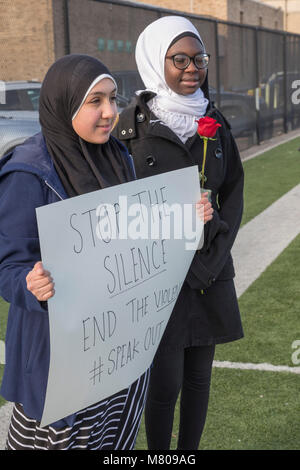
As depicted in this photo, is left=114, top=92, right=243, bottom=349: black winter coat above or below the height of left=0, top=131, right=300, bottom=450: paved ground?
above

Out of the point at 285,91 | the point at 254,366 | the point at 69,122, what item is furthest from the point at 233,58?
the point at 69,122

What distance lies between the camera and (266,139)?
17.6 m

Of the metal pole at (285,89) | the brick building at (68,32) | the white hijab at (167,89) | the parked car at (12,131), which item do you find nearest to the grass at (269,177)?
the brick building at (68,32)

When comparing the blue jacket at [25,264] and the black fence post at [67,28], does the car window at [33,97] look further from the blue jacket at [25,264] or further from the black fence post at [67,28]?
the blue jacket at [25,264]

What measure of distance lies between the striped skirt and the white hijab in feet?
3.36

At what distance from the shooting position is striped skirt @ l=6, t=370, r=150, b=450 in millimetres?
2211

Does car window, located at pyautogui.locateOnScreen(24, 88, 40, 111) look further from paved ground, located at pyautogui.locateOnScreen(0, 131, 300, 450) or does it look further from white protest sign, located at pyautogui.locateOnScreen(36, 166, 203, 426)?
white protest sign, located at pyautogui.locateOnScreen(36, 166, 203, 426)

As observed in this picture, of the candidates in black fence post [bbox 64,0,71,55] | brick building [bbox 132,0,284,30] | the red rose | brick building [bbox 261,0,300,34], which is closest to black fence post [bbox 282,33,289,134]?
black fence post [bbox 64,0,71,55]

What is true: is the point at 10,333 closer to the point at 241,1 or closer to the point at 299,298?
the point at 299,298

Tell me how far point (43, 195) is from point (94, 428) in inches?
30.5

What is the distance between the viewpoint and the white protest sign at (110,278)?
6.61 ft

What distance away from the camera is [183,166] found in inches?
111

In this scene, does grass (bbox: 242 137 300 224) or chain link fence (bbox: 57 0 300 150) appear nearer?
grass (bbox: 242 137 300 224)

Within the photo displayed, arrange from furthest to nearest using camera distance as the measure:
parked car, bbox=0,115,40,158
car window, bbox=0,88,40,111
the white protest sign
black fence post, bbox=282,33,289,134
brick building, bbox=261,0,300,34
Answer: brick building, bbox=261,0,300,34 → black fence post, bbox=282,33,289,134 → car window, bbox=0,88,40,111 → parked car, bbox=0,115,40,158 → the white protest sign
